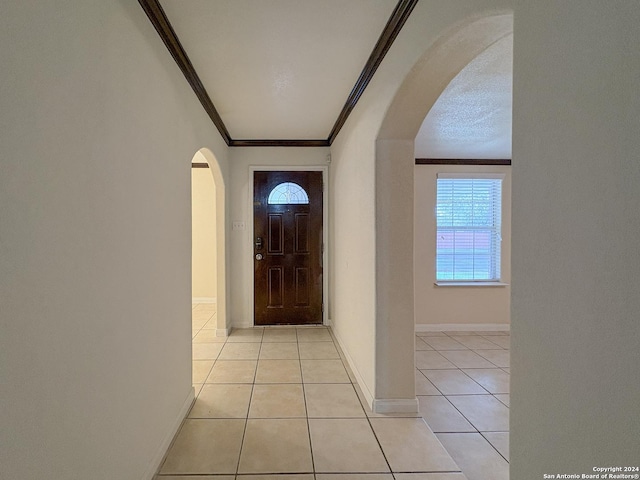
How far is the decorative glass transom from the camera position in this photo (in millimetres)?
4547

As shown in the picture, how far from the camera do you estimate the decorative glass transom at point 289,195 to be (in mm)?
4547

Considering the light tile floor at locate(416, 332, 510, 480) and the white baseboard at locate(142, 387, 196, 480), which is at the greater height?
the white baseboard at locate(142, 387, 196, 480)

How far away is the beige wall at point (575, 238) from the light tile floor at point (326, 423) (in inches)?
43.9

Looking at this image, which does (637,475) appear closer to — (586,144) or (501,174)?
(586,144)

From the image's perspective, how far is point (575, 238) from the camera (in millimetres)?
818

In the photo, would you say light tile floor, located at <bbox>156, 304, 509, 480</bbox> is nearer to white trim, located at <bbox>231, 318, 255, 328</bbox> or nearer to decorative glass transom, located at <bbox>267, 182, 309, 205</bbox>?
white trim, located at <bbox>231, 318, 255, 328</bbox>

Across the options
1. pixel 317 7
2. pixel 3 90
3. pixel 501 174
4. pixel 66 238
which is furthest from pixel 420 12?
pixel 501 174

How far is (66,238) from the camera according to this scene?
110 centimetres

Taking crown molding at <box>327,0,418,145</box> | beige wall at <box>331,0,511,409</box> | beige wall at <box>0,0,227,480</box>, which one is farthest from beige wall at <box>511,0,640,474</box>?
beige wall at <box>0,0,227,480</box>

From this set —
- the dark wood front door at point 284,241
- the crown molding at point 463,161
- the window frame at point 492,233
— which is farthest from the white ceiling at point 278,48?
the window frame at point 492,233

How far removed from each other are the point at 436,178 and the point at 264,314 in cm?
292

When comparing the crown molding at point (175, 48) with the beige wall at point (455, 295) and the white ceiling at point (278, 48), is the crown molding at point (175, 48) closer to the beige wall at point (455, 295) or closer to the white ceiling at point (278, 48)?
the white ceiling at point (278, 48)

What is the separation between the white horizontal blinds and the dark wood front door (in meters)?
1.68

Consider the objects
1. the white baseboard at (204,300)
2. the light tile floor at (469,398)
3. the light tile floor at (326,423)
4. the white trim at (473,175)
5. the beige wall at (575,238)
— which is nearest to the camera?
the beige wall at (575,238)
